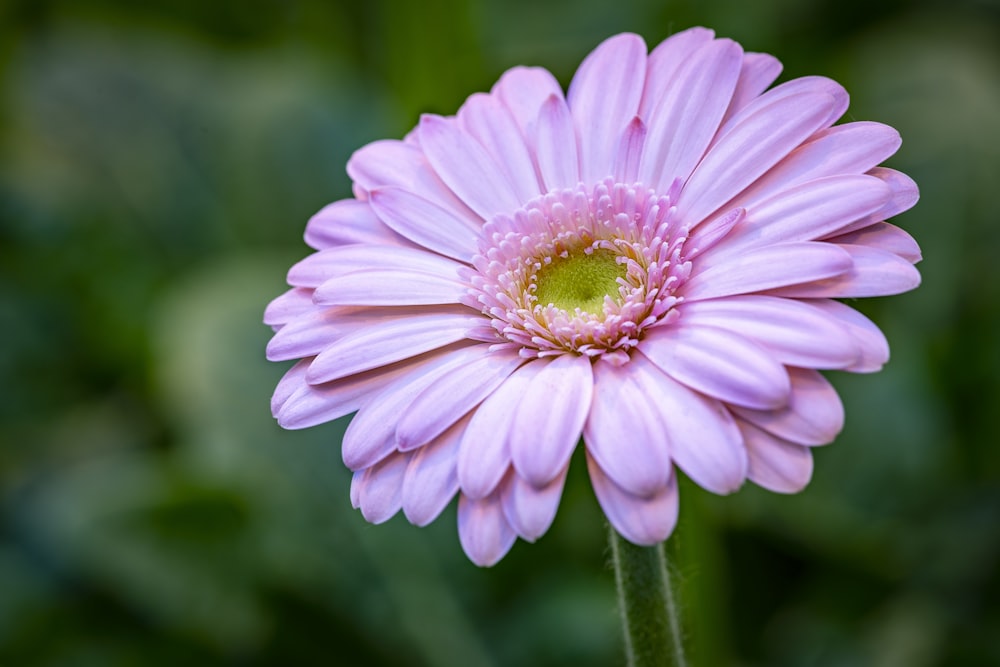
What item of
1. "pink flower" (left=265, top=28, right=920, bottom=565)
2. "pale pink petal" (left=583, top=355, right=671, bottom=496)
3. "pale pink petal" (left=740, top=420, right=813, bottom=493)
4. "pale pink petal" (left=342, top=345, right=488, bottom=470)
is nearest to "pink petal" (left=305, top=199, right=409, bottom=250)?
"pink flower" (left=265, top=28, right=920, bottom=565)

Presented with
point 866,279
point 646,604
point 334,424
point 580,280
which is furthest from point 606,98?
point 334,424

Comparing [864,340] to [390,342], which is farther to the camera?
[390,342]

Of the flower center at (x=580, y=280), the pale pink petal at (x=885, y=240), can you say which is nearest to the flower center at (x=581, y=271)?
the flower center at (x=580, y=280)

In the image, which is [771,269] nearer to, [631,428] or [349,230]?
[631,428]

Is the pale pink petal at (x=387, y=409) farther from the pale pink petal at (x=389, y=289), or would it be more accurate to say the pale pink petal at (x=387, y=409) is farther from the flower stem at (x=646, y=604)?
the flower stem at (x=646, y=604)

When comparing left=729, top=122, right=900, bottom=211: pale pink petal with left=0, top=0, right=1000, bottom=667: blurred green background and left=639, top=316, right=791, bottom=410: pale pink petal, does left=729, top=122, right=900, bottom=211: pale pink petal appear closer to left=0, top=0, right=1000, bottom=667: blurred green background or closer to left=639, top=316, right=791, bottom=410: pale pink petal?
left=639, top=316, right=791, bottom=410: pale pink petal

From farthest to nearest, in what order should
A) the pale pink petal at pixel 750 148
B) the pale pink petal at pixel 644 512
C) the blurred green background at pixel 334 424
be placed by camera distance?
1. the blurred green background at pixel 334 424
2. the pale pink petal at pixel 750 148
3. the pale pink petal at pixel 644 512

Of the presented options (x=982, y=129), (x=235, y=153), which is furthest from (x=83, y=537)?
(x=982, y=129)
